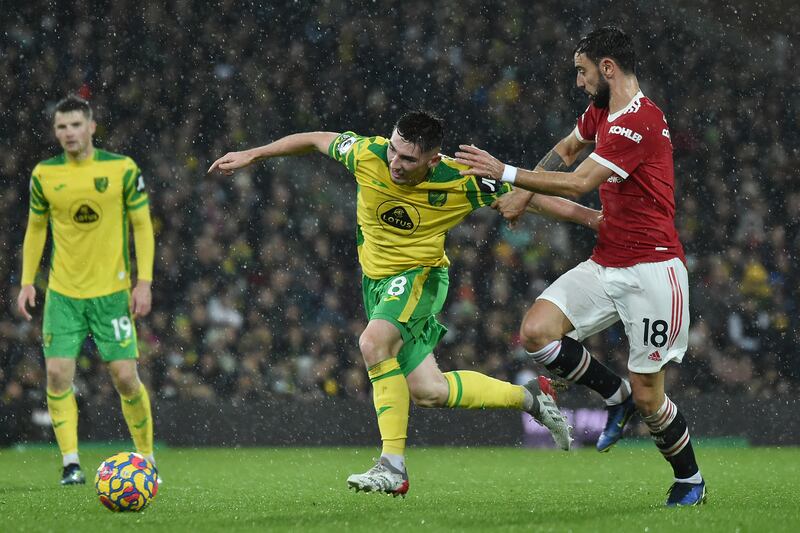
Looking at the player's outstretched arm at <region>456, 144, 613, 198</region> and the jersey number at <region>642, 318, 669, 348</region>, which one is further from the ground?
the player's outstretched arm at <region>456, 144, 613, 198</region>

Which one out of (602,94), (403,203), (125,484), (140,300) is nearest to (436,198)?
(403,203)

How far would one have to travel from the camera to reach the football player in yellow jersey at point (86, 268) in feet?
23.6

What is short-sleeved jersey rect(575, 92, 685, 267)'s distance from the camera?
5387 mm

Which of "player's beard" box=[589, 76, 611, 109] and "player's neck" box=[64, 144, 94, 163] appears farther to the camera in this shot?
"player's neck" box=[64, 144, 94, 163]

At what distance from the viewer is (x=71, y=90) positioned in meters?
13.3

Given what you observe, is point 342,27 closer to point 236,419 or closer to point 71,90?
point 71,90

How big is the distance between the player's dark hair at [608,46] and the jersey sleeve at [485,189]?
2.65 feet

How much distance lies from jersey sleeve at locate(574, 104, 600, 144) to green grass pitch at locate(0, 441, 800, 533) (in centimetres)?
181

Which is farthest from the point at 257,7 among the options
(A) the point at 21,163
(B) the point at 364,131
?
(A) the point at 21,163

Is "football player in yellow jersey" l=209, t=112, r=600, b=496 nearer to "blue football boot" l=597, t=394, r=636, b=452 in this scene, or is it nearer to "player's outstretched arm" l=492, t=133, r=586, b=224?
"player's outstretched arm" l=492, t=133, r=586, b=224

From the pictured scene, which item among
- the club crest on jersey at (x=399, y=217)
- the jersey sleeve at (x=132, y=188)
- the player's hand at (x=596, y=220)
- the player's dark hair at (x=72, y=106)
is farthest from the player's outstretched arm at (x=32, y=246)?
the player's hand at (x=596, y=220)

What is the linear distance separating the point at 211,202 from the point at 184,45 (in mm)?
2133

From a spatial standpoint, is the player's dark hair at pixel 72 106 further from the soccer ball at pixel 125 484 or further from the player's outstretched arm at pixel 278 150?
the soccer ball at pixel 125 484

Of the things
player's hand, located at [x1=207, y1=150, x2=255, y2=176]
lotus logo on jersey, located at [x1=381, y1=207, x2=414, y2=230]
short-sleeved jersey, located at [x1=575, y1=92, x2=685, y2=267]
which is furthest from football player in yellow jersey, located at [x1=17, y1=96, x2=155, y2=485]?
short-sleeved jersey, located at [x1=575, y1=92, x2=685, y2=267]
